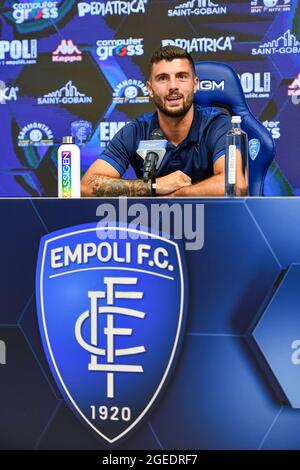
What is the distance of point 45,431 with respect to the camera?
1.55 metres

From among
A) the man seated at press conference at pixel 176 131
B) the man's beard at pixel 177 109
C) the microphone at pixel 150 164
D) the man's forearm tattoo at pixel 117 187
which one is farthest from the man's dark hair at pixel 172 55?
the microphone at pixel 150 164

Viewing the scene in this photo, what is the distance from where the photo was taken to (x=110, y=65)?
11.2 ft

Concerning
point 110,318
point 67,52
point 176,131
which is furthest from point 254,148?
point 67,52

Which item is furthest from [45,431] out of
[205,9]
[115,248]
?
[205,9]

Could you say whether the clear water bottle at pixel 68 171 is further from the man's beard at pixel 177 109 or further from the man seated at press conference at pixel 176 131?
the man's beard at pixel 177 109

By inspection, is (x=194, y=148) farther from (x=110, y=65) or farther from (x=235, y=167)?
(x=110, y=65)

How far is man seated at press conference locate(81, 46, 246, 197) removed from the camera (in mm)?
2457

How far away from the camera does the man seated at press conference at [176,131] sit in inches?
96.7

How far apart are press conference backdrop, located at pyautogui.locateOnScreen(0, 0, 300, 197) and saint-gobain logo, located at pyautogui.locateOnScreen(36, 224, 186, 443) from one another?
1.89 metres

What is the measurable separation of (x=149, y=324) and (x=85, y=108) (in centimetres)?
217

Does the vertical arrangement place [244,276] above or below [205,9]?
below

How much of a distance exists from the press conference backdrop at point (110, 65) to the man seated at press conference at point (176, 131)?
2.66 feet

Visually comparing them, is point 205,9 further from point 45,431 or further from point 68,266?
point 45,431

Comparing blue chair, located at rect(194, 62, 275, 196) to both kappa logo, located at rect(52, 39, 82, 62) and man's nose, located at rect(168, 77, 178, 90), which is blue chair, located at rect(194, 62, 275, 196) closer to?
man's nose, located at rect(168, 77, 178, 90)
